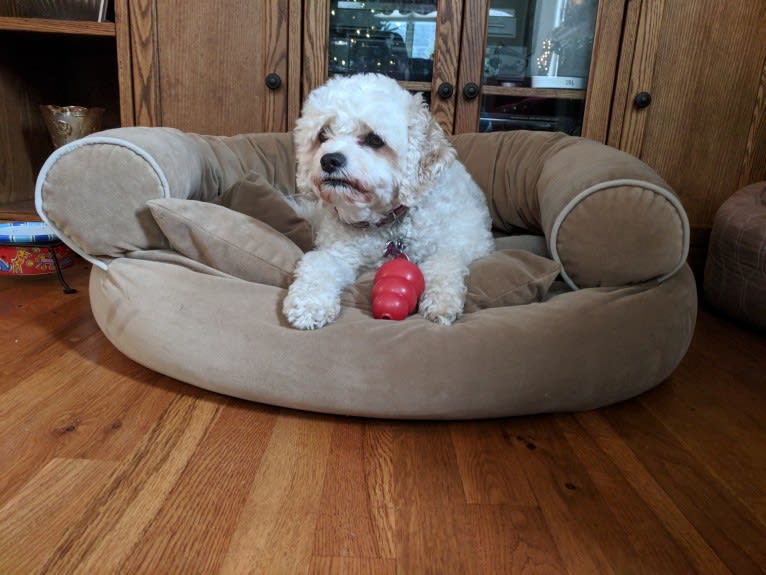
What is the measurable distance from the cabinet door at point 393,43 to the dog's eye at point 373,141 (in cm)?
102

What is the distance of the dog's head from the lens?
139 centimetres

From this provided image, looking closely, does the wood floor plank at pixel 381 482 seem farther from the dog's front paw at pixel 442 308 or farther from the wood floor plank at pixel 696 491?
the wood floor plank at pixel 696 491

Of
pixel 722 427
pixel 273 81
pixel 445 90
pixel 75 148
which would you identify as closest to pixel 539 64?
pixel 445 90

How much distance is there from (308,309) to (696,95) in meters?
1.94

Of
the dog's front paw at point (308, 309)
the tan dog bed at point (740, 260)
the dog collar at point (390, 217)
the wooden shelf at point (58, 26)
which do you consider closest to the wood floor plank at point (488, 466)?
the dog's front paw at point (308, 309)

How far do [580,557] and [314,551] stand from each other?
0.41m

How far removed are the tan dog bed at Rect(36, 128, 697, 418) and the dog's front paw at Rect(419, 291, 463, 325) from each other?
30 mm

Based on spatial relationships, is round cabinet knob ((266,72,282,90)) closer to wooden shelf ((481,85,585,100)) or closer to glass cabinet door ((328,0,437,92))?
glass cabinet door ((328,0,437,92))

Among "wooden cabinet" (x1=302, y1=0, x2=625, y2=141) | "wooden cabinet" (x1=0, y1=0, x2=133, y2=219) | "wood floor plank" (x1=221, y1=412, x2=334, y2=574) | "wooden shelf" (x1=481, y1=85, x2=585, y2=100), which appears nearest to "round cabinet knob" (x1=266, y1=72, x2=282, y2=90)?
"wooden cabinet" (x1=302, y1=0, x2=625, y2=141)

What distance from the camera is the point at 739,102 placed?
2.32 metres

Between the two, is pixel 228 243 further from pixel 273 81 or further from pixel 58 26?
pixel 58 26

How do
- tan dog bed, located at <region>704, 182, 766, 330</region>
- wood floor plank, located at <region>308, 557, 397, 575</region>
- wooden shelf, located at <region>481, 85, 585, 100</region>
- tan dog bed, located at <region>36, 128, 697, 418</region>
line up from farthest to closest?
wooden shelf, located at <region>481, 85, 585, 100</region>
tan dog bed, located at <region>704, 182, 766, 330</region>
tan dog bed, located at <region>36, 128, 697, 418</region>
wood floor plank, located at <region>308, 557, 397, 575</region>

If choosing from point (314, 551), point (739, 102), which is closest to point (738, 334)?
point (739, 102)

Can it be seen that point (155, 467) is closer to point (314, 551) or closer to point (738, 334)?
point (314, 551)
